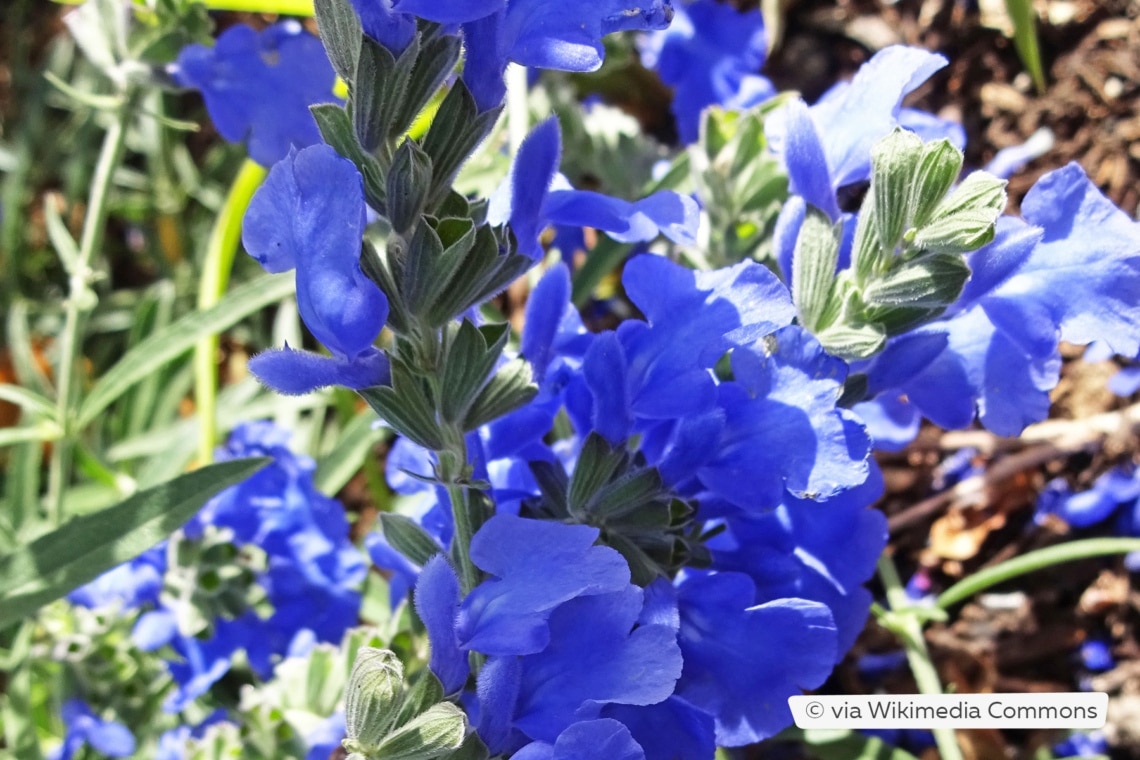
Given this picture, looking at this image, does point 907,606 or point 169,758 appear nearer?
point 169,758

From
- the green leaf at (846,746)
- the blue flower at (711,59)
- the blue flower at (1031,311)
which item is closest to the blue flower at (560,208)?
the blue flower at (1031,311)

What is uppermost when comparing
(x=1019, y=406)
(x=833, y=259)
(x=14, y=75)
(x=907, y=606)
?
(x=833, y=259)

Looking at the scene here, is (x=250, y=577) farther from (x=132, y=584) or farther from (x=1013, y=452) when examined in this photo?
(x=1013, y=452)

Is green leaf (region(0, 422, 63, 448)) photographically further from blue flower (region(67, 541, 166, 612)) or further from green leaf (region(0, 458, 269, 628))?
green leaf (region(0, 458, 269, 628))

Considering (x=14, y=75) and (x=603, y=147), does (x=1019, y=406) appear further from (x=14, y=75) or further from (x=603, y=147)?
(x=14, y=75)

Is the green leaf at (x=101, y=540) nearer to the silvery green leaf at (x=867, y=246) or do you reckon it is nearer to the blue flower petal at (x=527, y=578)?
the blue flower petal at (x=527, y=578)

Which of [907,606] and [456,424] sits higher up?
[456,424]

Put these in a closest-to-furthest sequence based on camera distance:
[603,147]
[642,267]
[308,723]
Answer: [642,267]
[308,723]
[603,147]

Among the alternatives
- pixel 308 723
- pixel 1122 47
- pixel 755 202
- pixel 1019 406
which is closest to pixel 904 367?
pixel 1019 406

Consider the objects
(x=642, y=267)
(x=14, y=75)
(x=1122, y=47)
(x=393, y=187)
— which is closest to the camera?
(x=393, y=187)
